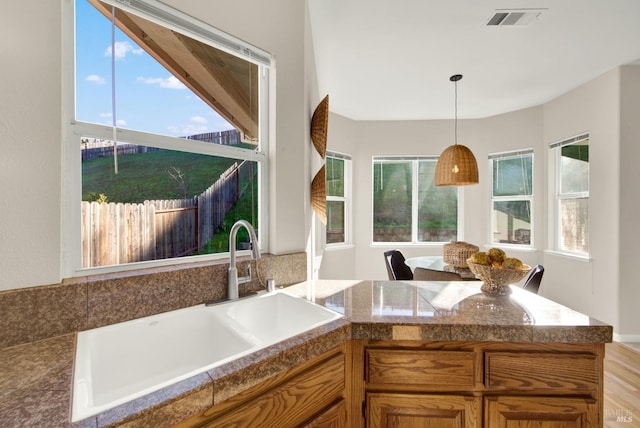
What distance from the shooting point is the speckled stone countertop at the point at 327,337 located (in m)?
0.57

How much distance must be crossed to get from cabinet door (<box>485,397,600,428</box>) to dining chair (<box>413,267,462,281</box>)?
1.41m

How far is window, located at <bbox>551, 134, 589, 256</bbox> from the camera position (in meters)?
3.31

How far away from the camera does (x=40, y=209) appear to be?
91 centimetres

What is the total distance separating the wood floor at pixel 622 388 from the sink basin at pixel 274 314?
7.01ft

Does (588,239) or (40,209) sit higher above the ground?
(40,209)

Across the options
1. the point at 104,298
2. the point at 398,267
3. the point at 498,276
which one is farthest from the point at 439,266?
the point at 104,298

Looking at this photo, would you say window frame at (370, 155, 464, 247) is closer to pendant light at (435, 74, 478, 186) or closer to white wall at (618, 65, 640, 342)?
pendant light at (435, 74, 478, 186)

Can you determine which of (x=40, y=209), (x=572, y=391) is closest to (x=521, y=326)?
(x=572, y=391)

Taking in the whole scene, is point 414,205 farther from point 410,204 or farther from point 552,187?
point 552,187

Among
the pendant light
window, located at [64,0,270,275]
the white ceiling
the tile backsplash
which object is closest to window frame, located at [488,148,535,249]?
the white ceiling

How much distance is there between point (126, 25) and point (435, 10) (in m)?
2.04

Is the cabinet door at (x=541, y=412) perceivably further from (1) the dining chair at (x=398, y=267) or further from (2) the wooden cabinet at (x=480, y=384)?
(1) the dining chair at (x=398, y=267)

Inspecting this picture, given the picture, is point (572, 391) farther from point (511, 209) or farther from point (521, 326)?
point (511, 209)

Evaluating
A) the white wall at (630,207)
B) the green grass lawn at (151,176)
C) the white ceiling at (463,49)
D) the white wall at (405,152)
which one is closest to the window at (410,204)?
the white wall at (405,152)
